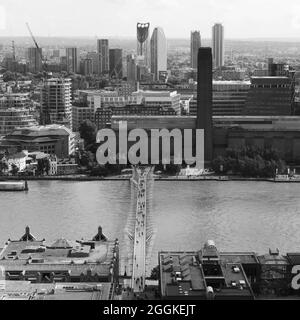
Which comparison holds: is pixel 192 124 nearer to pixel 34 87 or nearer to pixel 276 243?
pixel 276 243

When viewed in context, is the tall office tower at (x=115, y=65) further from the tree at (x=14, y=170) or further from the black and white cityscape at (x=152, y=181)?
the tree at (x=14, y=170)

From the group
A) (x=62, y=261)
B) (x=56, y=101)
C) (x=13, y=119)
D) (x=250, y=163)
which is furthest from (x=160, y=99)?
(x=62, y=261)

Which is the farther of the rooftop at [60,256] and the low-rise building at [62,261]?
the rooftop at [60,256]

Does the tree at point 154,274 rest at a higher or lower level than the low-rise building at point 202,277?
lower

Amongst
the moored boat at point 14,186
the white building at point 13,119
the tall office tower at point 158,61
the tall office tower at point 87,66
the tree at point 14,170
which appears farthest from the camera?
the tall office tower at point 87,66

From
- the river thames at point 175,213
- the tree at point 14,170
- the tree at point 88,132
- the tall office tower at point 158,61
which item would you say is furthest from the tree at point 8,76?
the river thames at point 175,213
